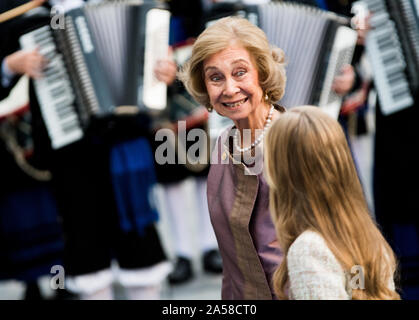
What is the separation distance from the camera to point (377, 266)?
1592 millimetres

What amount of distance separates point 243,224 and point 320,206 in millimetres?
317

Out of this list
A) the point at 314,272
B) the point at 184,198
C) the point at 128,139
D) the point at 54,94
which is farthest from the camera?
the point at 184,198

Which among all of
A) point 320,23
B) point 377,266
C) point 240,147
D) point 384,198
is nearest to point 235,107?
point 240,147

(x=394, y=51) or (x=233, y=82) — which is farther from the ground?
(x=233, y=82)

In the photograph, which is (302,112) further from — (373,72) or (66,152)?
(66,152)

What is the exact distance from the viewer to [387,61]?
9.30 ft

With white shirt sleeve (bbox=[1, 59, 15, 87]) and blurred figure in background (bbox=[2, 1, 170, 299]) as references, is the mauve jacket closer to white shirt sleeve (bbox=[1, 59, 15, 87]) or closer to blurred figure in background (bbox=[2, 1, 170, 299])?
blurred figure in background (bbox=[2, 1, 170, 299])

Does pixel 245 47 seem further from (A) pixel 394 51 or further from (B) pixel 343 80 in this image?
(A) pixel 394 51

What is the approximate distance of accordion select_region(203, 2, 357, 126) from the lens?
2.42 meters

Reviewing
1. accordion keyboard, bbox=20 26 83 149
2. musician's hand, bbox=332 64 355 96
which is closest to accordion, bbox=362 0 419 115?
musician's hand, bbox=332 64 355 96

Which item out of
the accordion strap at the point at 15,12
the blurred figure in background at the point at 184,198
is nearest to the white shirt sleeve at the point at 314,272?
the accordion strap at the point at 15,12

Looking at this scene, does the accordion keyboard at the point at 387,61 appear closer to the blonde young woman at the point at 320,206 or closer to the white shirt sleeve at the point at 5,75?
the blonde young woman at the point at 320,206

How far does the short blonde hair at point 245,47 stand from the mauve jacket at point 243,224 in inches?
3.7

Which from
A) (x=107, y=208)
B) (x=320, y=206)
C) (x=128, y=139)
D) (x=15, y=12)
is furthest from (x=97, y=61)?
(x=320, y=206)
